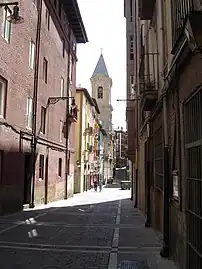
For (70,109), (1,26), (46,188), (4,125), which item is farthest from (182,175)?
(70,109)

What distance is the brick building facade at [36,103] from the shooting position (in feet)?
49.9

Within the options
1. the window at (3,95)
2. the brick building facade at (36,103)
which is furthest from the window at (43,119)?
the window at (3,95)

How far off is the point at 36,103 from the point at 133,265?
13560 millimetres

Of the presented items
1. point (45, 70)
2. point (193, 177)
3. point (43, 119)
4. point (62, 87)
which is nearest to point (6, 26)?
point (45, 70)

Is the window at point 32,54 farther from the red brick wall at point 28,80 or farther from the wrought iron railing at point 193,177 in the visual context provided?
the wrought iron railing at point 193,177

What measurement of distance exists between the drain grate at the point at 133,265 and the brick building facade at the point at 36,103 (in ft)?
28.0

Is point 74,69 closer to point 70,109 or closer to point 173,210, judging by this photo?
point 70,109

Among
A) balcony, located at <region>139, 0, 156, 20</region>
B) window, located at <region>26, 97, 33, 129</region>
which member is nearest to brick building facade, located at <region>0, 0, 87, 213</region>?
window, located at <region>26, 97, 33, 129</region>

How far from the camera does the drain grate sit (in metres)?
6.90

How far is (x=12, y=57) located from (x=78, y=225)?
25.0 feet

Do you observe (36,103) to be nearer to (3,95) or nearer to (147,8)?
(3,95)

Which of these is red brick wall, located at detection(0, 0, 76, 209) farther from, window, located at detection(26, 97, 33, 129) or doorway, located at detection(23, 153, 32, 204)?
doorway, located at detection(23, 153, 32, 204)

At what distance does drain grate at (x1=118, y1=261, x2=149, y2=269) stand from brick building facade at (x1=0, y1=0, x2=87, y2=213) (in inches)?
336

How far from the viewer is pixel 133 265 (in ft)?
23.1
